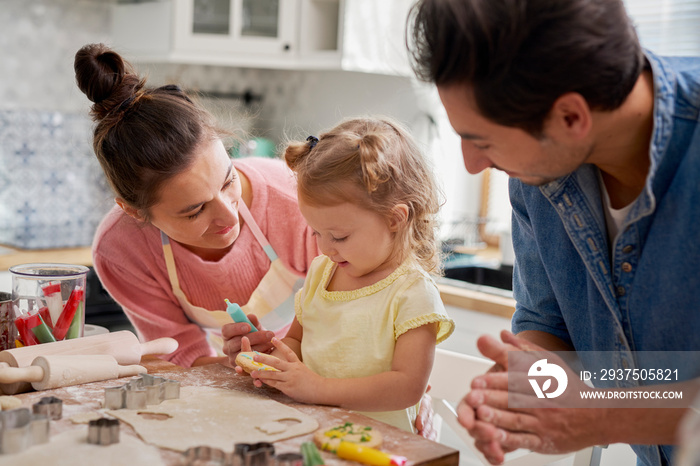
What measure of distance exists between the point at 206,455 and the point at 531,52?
0.64 meters

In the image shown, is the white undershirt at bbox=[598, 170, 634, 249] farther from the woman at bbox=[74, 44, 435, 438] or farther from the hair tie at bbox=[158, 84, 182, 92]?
the hair tie at bbox=[158, 84, 182, 92]

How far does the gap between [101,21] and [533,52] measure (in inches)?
121

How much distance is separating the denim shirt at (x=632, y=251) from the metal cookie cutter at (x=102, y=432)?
0.73 meters

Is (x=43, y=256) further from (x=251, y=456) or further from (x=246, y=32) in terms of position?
(x=251, y=456)

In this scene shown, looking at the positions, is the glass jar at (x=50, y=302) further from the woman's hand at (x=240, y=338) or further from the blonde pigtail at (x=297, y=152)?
the blonde pigtail at (x=297, y=152)

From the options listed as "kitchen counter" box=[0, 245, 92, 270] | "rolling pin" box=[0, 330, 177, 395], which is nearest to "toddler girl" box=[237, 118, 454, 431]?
"rolling pin" box=[0, 330, 177, 395]

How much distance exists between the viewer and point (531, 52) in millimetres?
884

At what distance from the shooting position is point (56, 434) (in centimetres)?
92

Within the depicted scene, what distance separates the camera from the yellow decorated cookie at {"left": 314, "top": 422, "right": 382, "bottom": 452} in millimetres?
891

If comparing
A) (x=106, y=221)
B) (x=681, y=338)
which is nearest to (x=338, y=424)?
(x=681, y=338)

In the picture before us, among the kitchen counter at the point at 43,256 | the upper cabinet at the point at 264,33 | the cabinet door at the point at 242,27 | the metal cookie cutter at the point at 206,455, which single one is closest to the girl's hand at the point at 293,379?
the metal cookie cutter at the point at 206,455

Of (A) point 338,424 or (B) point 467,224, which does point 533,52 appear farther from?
(B) point 467,224

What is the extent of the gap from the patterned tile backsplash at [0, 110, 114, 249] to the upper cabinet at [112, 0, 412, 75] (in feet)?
1.76

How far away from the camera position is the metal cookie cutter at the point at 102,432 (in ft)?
2.90
